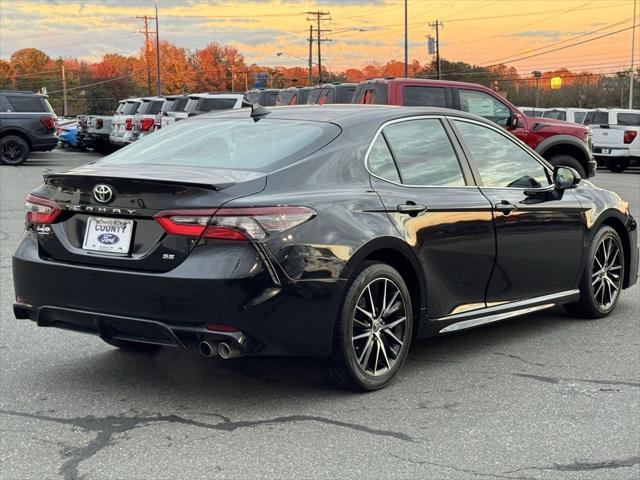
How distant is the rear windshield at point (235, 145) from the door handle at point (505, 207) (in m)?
1.27

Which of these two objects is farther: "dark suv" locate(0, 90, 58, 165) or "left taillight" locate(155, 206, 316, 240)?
"dark suv" locate(0, 90, 58, 165)

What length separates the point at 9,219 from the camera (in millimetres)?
12773

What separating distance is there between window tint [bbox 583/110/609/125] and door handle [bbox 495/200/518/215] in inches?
1013

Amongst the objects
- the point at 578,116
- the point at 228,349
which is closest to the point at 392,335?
the point at 228,349

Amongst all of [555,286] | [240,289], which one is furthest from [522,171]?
[240,289]

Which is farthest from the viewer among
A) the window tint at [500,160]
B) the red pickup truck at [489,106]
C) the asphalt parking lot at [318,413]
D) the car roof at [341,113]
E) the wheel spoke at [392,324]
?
the red pickup truck at [489,106]

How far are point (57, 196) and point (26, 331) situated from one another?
178 centimetres

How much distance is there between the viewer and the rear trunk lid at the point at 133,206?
4.32 metres

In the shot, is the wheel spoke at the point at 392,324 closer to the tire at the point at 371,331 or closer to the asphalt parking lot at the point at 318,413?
the tire at the point at 371,331

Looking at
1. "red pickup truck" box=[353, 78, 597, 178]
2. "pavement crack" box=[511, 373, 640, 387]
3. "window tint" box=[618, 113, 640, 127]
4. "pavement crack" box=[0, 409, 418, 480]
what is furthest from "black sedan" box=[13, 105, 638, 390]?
"window tint" box=[618, 113, 640, 127]

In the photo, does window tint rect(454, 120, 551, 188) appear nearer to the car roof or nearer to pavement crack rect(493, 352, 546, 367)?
the car roof

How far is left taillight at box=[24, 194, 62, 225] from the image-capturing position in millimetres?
4734

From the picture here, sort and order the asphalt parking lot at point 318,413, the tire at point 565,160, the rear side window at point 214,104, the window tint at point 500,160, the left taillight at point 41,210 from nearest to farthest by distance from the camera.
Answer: the asphalt parking lot at point 318,413
the left taillight at point 41,210
the window tint at point 500,160
the tire at point 565,160
the rear side window at point 214,104

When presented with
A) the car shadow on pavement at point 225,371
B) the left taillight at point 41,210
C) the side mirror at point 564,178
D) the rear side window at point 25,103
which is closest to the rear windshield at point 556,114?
the rear side window at point 25,103
